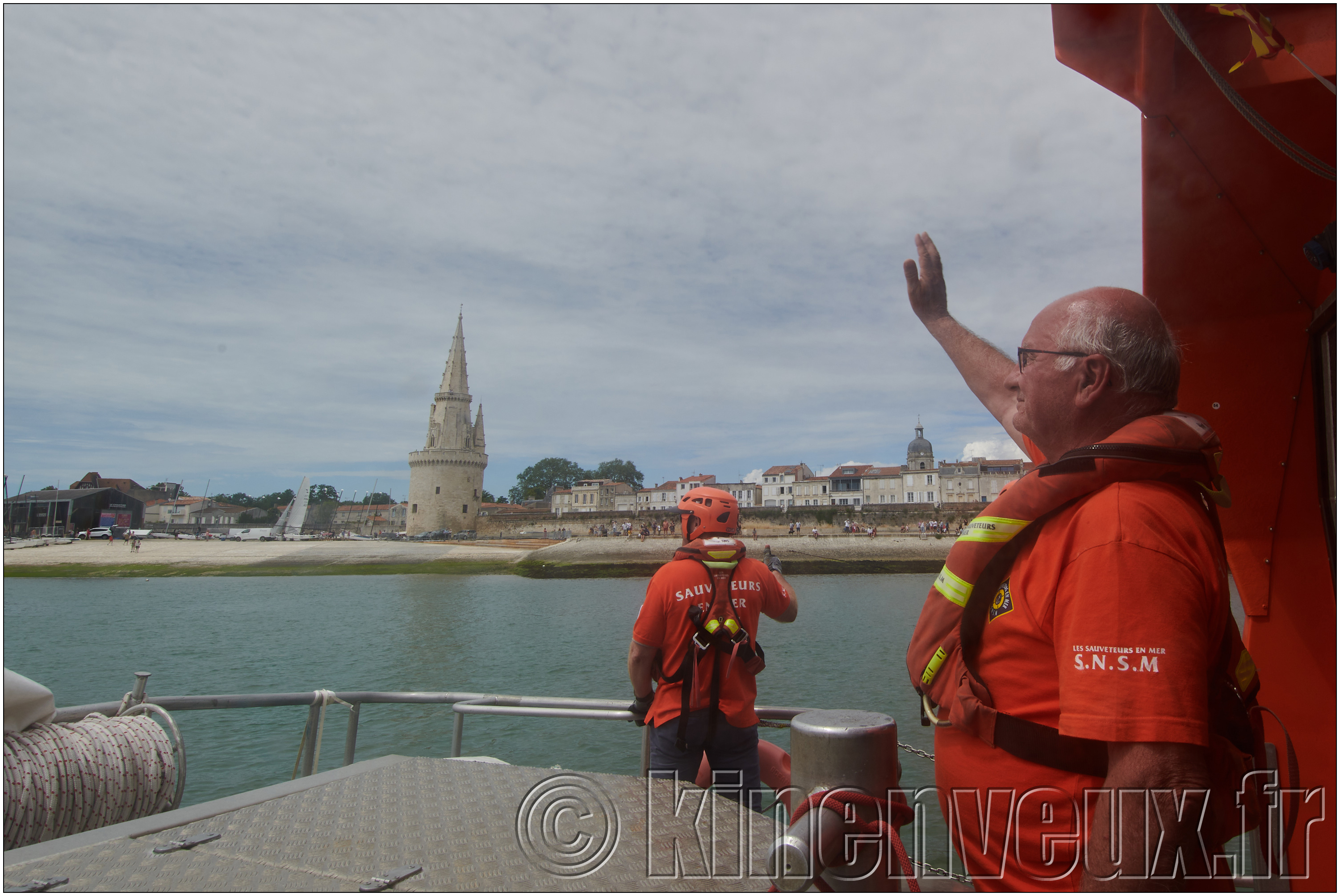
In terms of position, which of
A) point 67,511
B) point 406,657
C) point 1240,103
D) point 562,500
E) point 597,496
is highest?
point 597,496

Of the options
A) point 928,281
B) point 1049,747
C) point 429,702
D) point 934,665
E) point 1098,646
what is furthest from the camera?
point 429,702

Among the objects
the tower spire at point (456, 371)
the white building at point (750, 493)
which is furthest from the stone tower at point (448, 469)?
the white building at point (750, 493)

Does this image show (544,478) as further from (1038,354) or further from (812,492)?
(1038,354)

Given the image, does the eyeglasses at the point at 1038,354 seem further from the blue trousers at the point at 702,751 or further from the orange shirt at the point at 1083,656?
the blue trousers at the point at 702,751

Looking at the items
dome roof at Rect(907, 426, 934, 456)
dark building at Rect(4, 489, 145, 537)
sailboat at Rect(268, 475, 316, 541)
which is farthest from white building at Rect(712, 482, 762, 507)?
dark building at Rect(4, 489, 145, 537)

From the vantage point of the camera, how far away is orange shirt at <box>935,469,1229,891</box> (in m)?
1.20

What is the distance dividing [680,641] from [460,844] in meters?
1.53

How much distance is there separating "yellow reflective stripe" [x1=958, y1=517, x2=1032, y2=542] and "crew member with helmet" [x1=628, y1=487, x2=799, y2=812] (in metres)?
2.03

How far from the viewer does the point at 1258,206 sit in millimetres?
2727

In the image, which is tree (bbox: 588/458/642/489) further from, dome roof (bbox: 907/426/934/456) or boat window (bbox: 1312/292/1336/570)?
boat window (bbox: 1312/292/1336/570)

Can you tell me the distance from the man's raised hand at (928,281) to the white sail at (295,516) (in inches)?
3662

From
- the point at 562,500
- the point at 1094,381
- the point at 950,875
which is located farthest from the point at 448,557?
the point at 1094,381

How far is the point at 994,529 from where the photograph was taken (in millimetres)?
1470

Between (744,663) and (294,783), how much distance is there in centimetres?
191
